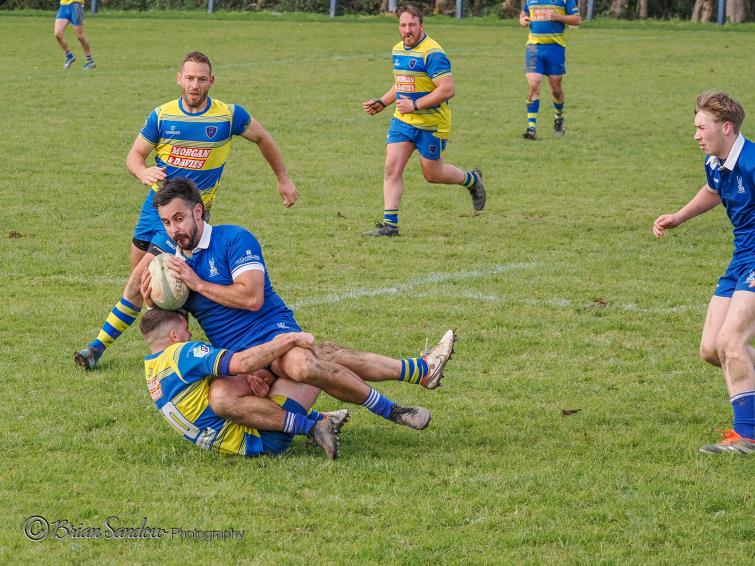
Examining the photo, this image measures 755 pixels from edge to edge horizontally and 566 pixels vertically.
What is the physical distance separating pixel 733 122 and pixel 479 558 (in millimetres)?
2995

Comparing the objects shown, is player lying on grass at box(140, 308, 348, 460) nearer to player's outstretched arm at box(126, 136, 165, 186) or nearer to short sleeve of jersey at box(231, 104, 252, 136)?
player's outstretched arm at box(126, 136, 165, 186)

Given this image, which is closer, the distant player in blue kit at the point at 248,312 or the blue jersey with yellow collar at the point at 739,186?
the distant player in blue kit at the point at 248,312

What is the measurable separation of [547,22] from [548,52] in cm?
45

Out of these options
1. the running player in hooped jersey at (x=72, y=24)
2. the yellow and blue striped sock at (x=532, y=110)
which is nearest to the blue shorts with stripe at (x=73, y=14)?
the running player in hooped jersey at (x=72, y=24)

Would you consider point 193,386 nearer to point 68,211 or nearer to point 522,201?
point 68,211

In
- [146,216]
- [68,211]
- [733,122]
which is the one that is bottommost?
[68,211]

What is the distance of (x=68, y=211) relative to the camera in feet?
45.6

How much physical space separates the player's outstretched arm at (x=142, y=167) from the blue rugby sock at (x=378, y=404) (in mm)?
2147

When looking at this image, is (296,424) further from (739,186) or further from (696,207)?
(739,186)

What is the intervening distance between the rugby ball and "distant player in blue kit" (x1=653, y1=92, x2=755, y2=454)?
293cm

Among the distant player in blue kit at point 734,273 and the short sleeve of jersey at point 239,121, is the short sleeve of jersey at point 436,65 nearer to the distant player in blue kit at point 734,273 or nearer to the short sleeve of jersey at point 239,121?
the short sleeve of jersey at point 239,121

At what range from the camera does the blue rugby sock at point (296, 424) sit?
690cm

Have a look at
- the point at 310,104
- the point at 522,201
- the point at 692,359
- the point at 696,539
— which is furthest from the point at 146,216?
the point at 310,104

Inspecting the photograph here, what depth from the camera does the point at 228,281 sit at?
23.5ft
